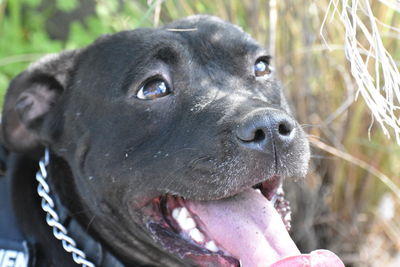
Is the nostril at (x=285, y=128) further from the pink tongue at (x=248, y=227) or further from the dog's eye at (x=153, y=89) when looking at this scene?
the dog's eye at (x=153, y=89)

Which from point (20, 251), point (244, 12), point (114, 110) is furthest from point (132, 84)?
point (244, 12)

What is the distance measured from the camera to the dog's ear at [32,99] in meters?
3.51

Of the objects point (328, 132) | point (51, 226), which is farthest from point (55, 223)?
point (328, 132)

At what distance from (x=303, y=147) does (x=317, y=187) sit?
1.43 meters

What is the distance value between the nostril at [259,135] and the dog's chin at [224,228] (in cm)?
24

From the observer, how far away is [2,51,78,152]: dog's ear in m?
3.51

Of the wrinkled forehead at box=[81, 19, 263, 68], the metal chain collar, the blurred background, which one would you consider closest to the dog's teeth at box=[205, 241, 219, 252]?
the metal chain collar

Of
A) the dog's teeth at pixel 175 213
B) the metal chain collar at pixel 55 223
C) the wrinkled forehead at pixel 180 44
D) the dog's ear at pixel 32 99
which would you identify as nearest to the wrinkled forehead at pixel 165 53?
the wrinkled forehead at pixel 180 44

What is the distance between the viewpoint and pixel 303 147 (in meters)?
3.01

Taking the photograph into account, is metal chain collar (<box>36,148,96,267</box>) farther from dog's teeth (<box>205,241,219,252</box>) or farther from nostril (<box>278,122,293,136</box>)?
nostril (<box>278,122,293,136</box>)

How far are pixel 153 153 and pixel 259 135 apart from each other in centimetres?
53

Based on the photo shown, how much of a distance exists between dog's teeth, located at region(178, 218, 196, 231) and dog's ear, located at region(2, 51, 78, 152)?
0.94 meters

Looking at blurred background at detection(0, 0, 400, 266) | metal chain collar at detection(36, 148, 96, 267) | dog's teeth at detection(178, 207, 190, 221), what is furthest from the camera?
blurred background at detection(0, 0, 400, 266)

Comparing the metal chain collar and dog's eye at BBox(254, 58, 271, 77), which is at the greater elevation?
dog's eye at BBox(254, 58, 271, 77)
